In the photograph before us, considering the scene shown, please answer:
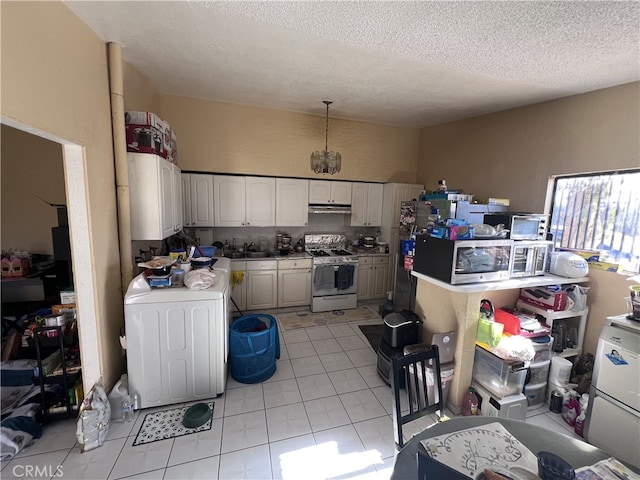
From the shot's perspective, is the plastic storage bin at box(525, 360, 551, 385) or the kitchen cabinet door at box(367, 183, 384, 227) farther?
the kitchen cabinet door at box(367, 183, 384, 227)

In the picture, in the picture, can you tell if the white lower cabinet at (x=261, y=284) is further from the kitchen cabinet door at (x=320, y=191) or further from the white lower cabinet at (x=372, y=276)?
the white lower cabinet at (x=372, y=276)

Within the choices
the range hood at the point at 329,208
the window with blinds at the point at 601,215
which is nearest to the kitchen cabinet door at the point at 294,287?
the range hood at the point at 329,208

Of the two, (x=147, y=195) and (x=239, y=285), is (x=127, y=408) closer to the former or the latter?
(x=147, y=195)

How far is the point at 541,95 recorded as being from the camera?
285 centimetres

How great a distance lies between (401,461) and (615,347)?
182cm

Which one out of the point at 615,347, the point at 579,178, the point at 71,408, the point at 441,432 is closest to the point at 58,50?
the point at 71,408

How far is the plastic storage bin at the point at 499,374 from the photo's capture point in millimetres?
2061

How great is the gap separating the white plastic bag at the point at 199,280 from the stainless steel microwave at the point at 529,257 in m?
2.52

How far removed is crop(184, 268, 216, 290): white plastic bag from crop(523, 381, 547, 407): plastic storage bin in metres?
Result: 2.80

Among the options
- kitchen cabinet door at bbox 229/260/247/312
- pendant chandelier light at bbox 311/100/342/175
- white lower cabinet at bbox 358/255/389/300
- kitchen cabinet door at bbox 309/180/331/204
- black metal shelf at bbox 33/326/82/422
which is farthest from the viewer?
white lower cabinet at bbox 358/255/389/300

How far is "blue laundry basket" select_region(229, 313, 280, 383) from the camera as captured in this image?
8.24 feet

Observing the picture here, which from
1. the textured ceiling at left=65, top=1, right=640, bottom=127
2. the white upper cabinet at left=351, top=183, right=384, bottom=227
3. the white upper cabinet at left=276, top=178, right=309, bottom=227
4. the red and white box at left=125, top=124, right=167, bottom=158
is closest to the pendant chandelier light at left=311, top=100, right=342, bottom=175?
the white upper cabinet at left=276, top=178, right=309, bottom=227

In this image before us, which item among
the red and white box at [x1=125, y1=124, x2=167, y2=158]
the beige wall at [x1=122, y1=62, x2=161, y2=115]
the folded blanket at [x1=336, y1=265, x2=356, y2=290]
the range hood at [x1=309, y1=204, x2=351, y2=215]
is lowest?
the folded blanket at [x1=336, y1=265, x2=356, y2=290]

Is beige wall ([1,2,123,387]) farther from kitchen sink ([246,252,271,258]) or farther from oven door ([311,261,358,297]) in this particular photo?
oven door ([311,261,358,297])
